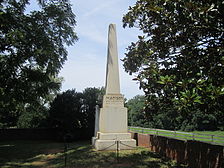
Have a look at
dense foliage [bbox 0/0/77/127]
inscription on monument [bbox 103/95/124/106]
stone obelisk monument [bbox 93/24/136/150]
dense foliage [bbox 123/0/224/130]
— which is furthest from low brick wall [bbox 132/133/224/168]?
dense foliage [bbox 0/0/77/127]

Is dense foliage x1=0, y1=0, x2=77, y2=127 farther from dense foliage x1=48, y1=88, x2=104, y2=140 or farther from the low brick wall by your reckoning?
the low brick wall

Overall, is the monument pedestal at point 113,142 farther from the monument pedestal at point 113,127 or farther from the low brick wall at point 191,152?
the low brick wall at point 191,152

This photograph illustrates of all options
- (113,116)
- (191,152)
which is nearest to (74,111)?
(113,116)

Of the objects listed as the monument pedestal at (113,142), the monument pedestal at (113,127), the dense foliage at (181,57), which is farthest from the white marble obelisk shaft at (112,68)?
the dense foliage at (181,57)

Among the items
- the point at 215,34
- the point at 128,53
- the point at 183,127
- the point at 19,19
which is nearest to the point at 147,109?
the point at 128,53

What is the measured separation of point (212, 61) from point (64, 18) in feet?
40.6

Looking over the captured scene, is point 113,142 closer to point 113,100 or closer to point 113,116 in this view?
point 113,116

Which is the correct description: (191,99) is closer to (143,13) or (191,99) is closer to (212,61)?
(212,61)

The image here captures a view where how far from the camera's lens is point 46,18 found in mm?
14445

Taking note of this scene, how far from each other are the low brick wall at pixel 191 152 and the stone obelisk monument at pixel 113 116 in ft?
7.47

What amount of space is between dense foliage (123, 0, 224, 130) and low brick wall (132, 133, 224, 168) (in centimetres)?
131

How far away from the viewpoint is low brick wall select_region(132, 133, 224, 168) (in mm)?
6727

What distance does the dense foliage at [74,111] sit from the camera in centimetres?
2006

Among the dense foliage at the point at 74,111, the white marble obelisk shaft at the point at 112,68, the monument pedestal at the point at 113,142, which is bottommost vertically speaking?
the monument pedestal at the point at 113,142
